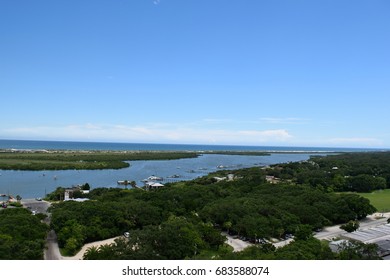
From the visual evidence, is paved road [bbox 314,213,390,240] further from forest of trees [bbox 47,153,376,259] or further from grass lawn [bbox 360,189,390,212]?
grass lawn [bbox 360,189,390,212]

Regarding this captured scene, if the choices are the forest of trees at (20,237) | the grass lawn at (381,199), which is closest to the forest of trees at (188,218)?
the forest of trees at (20,237)

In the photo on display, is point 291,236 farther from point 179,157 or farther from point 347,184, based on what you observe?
point 179,157

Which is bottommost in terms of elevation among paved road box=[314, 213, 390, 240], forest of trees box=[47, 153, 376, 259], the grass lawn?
paved road box=[314, 213, 390, 240]

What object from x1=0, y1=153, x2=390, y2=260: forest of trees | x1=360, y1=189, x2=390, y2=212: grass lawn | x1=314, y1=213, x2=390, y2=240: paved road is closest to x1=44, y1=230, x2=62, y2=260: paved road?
x1=0, y1=153, x2=390, y2=260: forest of trees

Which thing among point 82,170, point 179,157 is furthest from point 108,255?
point 179,157

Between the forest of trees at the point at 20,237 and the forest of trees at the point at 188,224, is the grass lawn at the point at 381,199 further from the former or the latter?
the forest of trees at the point at 20,237

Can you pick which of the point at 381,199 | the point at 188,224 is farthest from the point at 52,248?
the point at 381,199

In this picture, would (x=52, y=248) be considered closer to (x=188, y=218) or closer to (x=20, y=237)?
(x=20, y=237)

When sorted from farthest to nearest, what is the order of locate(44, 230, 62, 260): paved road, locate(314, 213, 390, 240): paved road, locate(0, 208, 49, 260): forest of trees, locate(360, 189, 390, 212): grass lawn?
locate(360, 189, 390, 212): grass lawn
locate(314, 213, 390, 240): paved road
locate(44, 230, 62, 260): paved road
locate(0, 208, 49, 260): forest of trees
